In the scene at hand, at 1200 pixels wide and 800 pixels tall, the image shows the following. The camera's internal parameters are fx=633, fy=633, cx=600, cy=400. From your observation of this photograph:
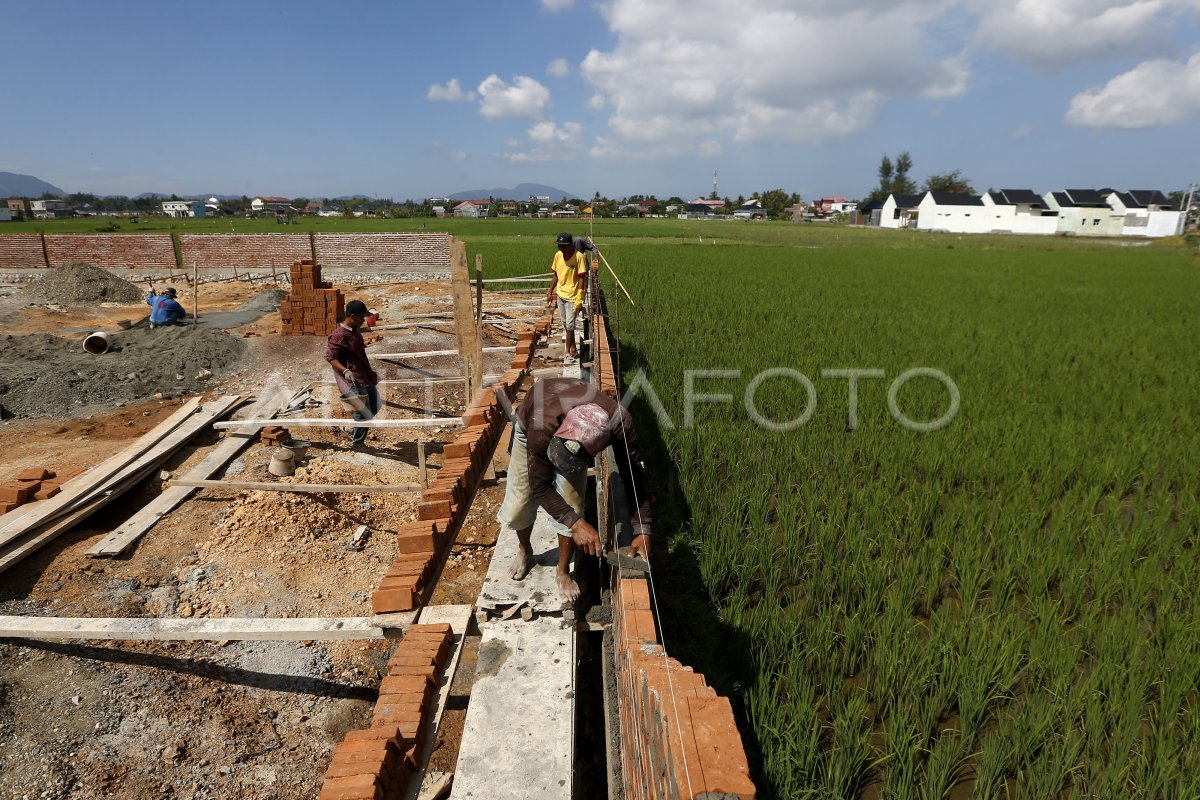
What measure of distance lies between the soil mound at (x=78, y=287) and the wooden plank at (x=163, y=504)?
11.7 metres

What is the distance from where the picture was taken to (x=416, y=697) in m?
2.48

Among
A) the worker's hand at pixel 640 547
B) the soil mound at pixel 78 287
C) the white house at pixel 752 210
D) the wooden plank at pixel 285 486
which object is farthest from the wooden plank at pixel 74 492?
the white house at pixel 752 210

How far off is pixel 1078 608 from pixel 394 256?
20718 mm

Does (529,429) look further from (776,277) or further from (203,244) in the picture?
(203,244)

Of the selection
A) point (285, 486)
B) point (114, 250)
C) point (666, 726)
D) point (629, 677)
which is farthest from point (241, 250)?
point (666, 726)

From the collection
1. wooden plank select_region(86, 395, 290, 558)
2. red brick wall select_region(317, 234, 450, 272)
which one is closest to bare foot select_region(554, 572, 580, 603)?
wooden plank select_region(86, 395, 290, 558)

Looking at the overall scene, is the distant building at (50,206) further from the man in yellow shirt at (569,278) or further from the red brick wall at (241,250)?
the man in yellow shirt at (569,278)

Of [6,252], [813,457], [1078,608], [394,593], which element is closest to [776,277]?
[813,457]

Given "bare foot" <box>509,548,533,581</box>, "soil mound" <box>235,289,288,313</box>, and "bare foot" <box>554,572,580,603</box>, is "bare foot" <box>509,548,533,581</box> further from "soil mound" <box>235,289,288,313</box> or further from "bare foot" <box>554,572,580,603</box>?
"soil mound" <box>235,289,288,313</box>

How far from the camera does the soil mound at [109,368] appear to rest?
7.13 m

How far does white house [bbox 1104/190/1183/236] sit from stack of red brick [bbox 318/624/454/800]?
73.2 metres

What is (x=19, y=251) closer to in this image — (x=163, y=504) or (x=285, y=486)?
(x=163, y=504)

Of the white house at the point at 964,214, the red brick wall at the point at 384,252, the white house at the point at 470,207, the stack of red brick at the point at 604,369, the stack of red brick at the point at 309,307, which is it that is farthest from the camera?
the white house at the point at 470,207

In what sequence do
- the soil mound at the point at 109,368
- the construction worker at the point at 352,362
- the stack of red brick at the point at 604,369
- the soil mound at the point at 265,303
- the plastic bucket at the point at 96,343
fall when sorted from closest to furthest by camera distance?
the stack of red brick at the point at 604,369, the construction worker at the point at 352,362, the soil mound at the point at 109,368, the plastic bucket at the point at 96,343, the soil mound at the point at 265,303
